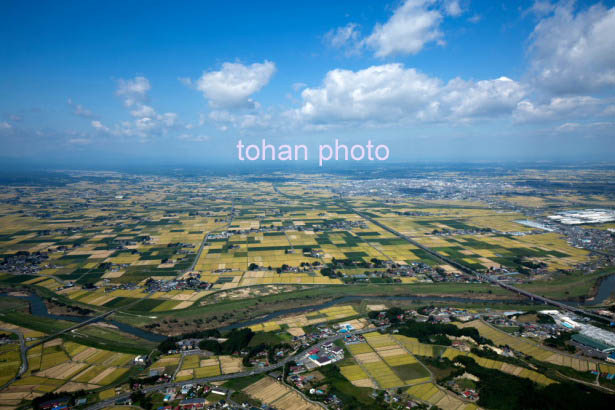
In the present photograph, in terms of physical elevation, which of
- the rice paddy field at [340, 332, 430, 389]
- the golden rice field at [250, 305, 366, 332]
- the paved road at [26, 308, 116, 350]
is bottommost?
the rice paddy field at [340, 332, 430, 389]

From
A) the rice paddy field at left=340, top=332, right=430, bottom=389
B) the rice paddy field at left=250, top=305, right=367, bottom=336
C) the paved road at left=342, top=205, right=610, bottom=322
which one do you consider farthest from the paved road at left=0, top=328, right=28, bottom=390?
the paved road at left=342, top=205, right=610, bottom=322

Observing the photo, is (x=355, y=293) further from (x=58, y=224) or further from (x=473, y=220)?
(x=58, y=224)

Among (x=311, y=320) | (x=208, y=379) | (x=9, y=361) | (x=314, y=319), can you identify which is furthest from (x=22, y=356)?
(x=314, y=319)

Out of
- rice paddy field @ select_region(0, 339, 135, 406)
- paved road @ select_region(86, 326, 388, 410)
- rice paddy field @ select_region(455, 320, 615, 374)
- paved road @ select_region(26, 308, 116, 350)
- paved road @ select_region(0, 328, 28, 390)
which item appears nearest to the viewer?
paved road @ select_region(86, 326, 388, 410)

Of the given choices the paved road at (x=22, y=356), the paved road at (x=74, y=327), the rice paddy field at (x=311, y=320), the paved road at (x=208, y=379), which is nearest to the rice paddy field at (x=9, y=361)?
the paved road at (x=22, y=356)

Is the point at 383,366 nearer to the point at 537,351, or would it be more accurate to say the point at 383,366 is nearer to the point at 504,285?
the point at 537,351

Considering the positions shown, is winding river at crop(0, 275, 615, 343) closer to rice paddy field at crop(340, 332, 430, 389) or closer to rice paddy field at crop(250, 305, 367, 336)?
rice paddy field at crop(250, 305, 367, 336)

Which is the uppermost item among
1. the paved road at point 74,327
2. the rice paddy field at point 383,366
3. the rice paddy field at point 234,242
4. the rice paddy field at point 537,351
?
the rice paddy field at point 234,242

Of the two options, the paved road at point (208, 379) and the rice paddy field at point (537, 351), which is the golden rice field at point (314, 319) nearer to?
the paved road at point (208, 379)
